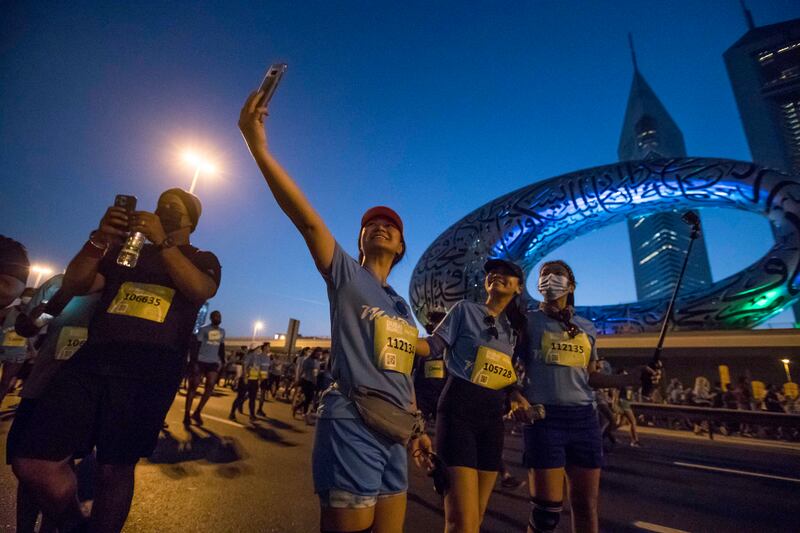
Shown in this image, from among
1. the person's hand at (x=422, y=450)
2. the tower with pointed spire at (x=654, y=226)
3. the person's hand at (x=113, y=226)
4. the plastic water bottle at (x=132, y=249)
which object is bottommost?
the person's hand at (x=422, y=450)

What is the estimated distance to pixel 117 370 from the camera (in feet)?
5.68

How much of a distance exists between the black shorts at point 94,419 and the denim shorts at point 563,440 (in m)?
2.21

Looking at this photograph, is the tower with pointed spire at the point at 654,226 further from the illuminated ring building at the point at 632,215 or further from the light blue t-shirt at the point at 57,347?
the light blue t-shirt at the point at 57,347

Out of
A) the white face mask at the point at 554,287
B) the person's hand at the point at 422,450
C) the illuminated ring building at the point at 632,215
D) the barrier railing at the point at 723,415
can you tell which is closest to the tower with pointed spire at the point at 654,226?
the illuminated ring building at the point at 632,215

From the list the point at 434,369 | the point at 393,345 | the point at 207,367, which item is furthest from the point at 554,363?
the point at 207,367

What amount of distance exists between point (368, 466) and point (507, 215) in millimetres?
12551

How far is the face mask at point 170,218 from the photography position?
2.09 metres

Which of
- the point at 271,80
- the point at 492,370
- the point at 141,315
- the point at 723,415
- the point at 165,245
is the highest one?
the point at 271,80

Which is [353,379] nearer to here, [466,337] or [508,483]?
[466,337]

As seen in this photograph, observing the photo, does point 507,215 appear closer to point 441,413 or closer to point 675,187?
point 675,187

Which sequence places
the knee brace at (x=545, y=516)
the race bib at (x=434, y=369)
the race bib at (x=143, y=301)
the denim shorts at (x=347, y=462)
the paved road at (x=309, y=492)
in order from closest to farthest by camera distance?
the denim shorts at (x=347, y=462), the race bib at (x=143, y=301), the knee brace at (x=545, y=516), the paved road at (x=309, y=492), the race bib at (x=434, y=369)

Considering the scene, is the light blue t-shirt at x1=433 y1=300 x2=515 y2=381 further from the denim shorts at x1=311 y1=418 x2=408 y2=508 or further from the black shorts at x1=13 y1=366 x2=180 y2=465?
the black shorts at x1=13 y1=366 x2=180 y2=465

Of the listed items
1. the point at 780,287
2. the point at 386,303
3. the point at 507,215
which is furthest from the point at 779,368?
the point at 386,303

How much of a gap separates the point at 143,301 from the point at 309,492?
2.76 m
